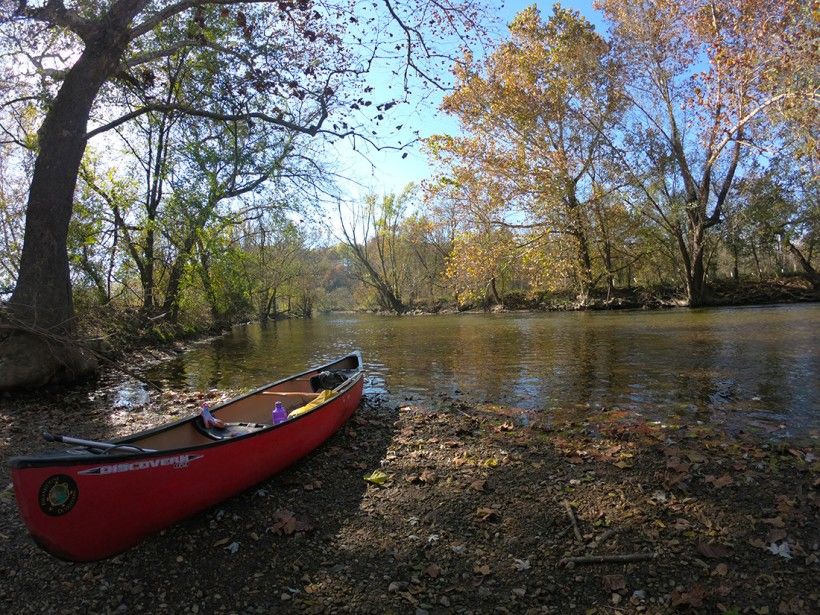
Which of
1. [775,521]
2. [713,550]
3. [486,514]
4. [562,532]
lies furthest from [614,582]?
[775,521]

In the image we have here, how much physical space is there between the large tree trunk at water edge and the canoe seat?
6.20 metres

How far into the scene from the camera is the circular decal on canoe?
3549mm

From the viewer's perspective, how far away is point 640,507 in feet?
14.4

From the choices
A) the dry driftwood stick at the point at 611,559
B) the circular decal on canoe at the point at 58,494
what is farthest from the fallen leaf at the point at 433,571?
the circular decal on canoe at the point at 58,494

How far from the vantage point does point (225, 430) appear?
6.04 m

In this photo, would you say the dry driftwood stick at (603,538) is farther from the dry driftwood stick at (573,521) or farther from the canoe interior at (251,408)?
the canoe interior at (251,408)

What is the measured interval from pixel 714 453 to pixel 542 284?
2778 cm

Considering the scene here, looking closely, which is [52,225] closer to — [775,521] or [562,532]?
[562,532]

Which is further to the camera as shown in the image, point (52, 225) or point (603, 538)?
point (52, 225)

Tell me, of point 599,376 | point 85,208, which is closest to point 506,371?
point 599,376

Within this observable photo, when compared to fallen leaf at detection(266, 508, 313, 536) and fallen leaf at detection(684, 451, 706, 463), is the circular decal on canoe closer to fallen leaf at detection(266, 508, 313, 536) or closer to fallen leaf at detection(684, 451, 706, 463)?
fallen leaf at detection(266, 508, 313, 536)

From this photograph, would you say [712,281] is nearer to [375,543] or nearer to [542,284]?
[542,284]

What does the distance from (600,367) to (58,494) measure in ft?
35.0

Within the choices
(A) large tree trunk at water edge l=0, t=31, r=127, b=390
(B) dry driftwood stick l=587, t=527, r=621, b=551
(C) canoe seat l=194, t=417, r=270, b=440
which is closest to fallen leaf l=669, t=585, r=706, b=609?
(B) dry driftwood stick l=587, t=527, r=621, b=551
